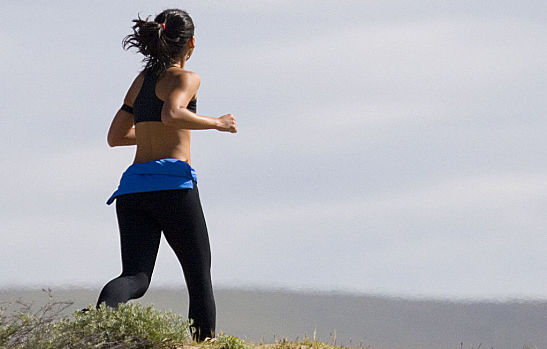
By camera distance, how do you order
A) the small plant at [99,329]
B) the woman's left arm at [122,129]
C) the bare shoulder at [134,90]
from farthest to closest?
the woman's left arm at [122,129]
the bare shoulder at [134,90]
the small plant at [99,329]

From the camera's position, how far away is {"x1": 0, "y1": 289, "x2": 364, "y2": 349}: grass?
20.6 feet

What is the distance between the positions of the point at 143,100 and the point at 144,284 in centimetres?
145

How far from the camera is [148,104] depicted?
693 cm

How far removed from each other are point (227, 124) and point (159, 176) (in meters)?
0.66

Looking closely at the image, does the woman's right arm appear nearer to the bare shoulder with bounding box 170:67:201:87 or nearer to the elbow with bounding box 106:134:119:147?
the bare shoulder with bounding box 170:67:201:87

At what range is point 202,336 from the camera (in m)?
7.06

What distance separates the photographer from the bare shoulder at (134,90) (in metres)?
7.15

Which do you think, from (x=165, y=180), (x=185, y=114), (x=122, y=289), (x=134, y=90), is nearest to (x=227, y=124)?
(x=185, y=114)

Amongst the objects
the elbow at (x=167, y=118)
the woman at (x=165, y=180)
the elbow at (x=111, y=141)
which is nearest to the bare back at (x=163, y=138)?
the woman at (x=165, y=180)

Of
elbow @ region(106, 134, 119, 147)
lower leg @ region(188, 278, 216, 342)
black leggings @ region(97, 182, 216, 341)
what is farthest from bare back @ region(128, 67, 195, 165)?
lower leg @ region(188, 278, 216, 342)

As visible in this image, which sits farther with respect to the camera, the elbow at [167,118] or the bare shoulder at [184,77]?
the bare shoulder at [184,77]

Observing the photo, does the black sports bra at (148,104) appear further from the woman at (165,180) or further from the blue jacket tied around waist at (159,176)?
the blue jacket tied around waist at (159,176)

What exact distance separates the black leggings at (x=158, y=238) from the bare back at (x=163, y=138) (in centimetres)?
29

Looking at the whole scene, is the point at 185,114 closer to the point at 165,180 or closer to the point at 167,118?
the point at 167,118
